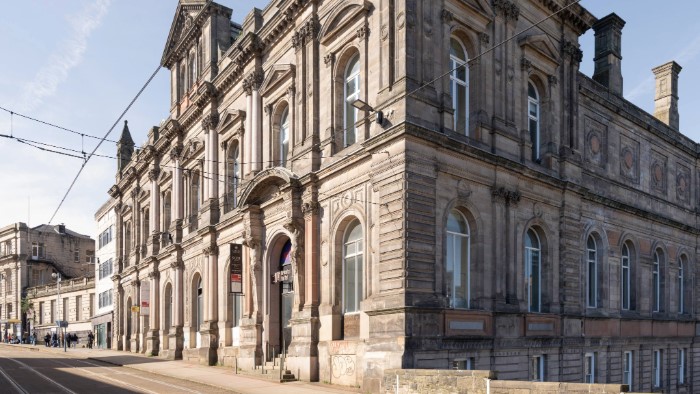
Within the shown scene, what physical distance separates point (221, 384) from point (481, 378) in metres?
10.8

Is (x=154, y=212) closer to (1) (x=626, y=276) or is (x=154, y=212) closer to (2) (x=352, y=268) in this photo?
(2) (x=352, y=268)

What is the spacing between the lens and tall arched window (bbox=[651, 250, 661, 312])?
32469 mm

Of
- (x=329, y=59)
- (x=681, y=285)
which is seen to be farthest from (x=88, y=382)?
(x=681, y=285)

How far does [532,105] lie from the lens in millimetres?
25516

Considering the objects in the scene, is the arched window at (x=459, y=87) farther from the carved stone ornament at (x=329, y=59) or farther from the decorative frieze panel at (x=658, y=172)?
the decorative frieze panel at (x=658, y=172)

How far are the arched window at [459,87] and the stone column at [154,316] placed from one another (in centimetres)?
2662

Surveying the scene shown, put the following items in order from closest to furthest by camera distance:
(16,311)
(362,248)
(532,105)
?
(362,248) → (532,105) → (16,311)

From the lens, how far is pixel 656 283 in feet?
108

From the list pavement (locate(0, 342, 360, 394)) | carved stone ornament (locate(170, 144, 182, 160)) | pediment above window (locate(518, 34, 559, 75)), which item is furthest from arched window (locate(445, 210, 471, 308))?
carved stone ornament (locate(170, 144, 182, 160))

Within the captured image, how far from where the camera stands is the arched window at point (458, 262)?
2041cm

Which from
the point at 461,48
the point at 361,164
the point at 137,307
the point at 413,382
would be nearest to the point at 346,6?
the point at 461,48

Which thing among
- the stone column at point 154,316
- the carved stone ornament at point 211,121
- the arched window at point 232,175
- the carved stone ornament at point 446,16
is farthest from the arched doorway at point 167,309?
the carved stone ornament at point 446,16

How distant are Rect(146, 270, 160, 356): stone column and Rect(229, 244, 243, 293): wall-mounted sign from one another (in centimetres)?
1585

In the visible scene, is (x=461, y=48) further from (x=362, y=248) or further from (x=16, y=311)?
(x=16, y=311)
